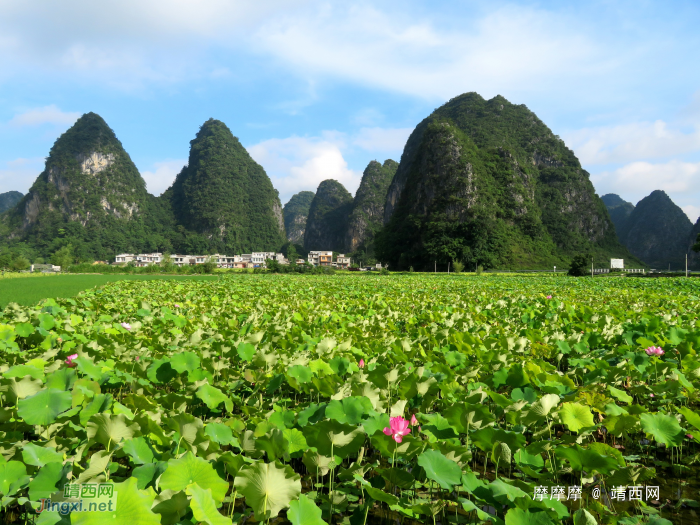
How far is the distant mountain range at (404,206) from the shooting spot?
172ft

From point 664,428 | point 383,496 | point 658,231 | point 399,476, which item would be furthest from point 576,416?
point 658,231

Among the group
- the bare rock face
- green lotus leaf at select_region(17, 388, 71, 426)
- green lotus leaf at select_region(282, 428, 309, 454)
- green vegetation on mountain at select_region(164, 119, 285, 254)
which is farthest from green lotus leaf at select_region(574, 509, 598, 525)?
green vegetation on mountain at select_region(164, 119, 285, 254)

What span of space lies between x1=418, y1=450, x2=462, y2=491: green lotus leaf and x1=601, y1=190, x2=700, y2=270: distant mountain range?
9626 cm

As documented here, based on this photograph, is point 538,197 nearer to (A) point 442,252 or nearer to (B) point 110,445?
(A) point 442,252

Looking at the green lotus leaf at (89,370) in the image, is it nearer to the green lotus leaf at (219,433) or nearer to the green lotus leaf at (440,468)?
the green lotus leaf at (219,433)

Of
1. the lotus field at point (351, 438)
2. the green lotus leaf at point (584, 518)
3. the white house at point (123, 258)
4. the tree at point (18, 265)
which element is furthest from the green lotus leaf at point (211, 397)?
the white house at point (123, 258)

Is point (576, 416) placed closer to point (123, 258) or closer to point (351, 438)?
point (351, 438)

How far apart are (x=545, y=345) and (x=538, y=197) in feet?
228

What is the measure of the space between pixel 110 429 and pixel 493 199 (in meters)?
58.2

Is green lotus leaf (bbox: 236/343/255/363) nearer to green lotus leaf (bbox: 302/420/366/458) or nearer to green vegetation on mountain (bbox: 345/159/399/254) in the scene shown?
green lotus leaf (bbox: 302/420/366/458)

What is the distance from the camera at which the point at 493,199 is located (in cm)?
5509

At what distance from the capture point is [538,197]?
64.9m

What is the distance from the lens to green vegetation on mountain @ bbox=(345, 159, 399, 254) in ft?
310

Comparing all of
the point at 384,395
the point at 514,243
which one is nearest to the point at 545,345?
the point at 384,395
